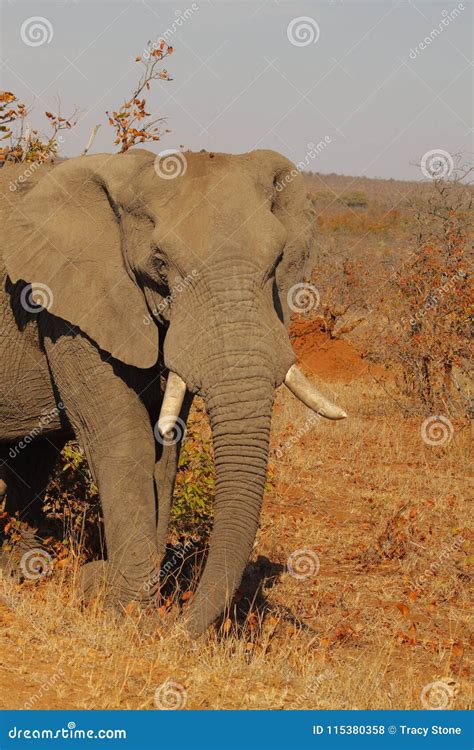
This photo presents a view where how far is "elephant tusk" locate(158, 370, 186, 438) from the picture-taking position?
6.06 m

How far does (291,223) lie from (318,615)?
3.08 m

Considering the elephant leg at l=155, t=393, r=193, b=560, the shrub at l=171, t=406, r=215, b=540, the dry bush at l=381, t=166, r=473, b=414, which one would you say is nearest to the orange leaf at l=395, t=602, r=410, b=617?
the elephant leg at l=155, t=393, r=193, b=560

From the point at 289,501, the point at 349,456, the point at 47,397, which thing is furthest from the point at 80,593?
the point at 349,456

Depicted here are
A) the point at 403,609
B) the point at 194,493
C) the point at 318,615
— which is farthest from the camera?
the point at 194,493

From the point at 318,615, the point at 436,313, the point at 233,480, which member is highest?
the point at 436,313

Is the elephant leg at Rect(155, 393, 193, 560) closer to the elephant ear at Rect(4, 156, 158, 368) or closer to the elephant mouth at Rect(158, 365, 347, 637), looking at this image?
the elephant ear at Rect(4, 156, 158, 368)

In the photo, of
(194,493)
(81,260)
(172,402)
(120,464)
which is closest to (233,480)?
(172,402)

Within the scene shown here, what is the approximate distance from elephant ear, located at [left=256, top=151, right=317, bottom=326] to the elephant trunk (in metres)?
1.15

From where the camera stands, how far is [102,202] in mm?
6977

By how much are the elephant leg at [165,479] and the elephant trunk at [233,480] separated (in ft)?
4.62

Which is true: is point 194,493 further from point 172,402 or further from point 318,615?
point 172,402

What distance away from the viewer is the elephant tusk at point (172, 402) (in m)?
6.06

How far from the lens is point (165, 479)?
7.54m

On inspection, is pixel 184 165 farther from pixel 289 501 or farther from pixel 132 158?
pixel 289 501
